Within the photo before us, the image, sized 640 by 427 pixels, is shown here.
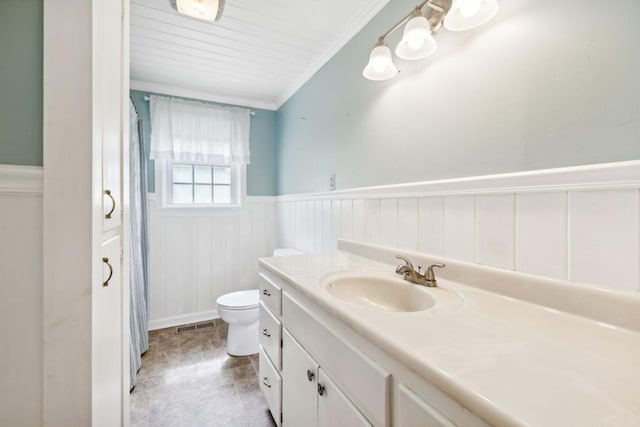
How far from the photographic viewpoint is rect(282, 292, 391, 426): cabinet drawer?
595mm

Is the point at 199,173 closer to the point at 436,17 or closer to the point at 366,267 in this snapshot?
the point at 366,267

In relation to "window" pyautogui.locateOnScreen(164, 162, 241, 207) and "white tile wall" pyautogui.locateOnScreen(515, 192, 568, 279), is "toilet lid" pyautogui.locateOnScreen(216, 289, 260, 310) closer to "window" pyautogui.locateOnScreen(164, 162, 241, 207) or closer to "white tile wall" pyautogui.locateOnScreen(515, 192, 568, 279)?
"window" pyautogui.locateOnScreen(164, 162, 241, 207)

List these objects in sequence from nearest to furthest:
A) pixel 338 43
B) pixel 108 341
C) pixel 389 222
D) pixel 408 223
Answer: pixel 108 341, pixel 408 223, pixel 389 222, pixel 338 43

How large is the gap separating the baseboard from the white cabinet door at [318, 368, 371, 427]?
2192mm

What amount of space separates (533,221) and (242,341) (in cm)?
201

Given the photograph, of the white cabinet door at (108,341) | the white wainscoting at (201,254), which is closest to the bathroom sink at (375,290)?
the white cabinet door at (108,341)

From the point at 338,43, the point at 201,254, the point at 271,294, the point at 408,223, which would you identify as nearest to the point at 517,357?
the point at 408,223

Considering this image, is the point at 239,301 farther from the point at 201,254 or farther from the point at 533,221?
the point at 533,221

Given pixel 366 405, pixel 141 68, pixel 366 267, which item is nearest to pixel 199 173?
pixel 141 68

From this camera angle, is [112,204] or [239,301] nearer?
[112,204]

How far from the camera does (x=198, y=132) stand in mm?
2613

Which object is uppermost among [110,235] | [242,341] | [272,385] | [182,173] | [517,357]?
[182,173]

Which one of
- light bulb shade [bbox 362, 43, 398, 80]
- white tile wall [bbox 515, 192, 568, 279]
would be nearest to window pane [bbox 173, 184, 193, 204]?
light bulb shade [bbox 362, 43, 398, 80]

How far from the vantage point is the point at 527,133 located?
852mm
